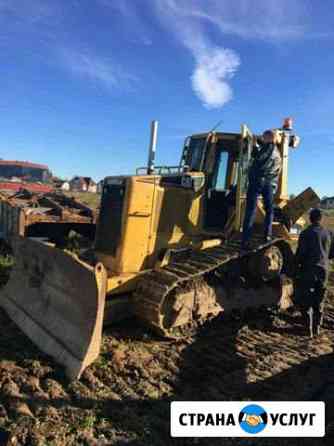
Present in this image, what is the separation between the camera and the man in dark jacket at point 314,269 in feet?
22.2

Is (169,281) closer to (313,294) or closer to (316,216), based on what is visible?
(313,294)

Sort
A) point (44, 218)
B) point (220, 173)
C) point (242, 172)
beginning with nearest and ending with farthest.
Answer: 1. point (242, 172)
2. point (220, 173)
3. point (44, 218)

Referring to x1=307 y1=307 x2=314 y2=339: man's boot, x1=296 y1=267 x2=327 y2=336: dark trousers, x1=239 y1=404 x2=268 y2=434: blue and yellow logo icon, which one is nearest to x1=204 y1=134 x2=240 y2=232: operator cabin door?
x1=296 y1=267 x2=327 y2=336: dark trousers

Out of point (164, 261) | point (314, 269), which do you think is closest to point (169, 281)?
point (164, 261)

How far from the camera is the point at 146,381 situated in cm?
475

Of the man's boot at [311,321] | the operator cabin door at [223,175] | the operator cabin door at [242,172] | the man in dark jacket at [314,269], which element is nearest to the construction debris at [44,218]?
the operator cabin door at [223,175]

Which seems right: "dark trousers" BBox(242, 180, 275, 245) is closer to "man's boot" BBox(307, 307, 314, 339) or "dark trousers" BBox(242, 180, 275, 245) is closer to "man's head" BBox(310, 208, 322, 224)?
"man's head" BBox(310, 208, 322, 224)

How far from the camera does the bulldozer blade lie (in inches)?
194

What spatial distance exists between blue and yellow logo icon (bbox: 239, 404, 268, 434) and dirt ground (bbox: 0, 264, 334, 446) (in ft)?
0.59

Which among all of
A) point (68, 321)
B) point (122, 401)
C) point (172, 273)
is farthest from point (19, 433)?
point (172, 273)

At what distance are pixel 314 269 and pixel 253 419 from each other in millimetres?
3424

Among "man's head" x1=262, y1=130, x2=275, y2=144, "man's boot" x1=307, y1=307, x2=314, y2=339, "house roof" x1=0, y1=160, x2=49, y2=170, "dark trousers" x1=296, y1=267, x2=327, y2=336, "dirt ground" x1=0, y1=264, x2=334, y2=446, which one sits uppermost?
"house roof" x1=0, y1=160, x2=49, y2=170

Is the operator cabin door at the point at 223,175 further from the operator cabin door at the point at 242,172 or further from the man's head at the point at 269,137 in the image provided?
the man's head at the point at 269,137

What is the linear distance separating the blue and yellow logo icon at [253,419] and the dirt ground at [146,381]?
0.18m
